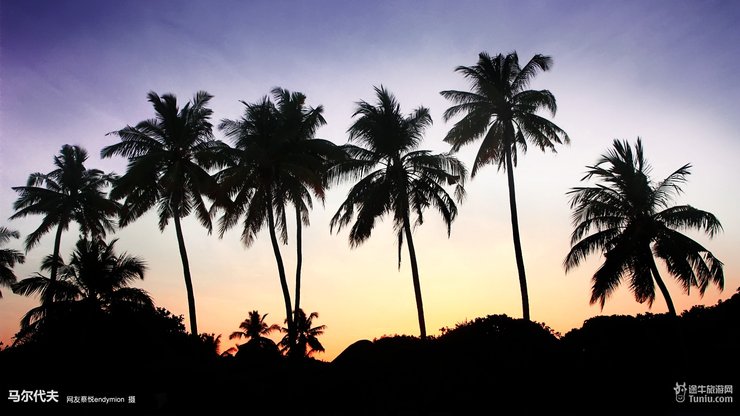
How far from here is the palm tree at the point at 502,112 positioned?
77.5 feet

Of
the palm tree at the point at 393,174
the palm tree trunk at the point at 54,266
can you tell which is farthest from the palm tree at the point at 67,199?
the palm tree at the point at 393,174

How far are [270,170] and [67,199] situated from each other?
61.6ft

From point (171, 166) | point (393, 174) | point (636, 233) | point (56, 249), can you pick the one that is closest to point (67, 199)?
point (56, 249)

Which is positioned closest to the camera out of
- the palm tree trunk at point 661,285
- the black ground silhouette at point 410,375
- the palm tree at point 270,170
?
the black ground silhouette at point 410,375

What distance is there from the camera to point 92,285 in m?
26.2

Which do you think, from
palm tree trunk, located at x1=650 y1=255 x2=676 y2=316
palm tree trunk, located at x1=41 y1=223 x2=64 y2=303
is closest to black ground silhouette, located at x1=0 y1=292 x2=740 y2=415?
palm tree trunk, located at x1=650 y1=255 x2=676 y2=316

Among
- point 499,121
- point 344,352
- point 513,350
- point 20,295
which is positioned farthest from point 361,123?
point 20,295

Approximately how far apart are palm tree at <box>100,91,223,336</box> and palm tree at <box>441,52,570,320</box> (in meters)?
14.8

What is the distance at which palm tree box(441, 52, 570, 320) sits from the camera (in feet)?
77.5

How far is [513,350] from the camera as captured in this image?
1583cm

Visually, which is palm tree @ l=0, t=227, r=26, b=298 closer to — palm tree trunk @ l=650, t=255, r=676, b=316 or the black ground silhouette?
the black ground silhouette

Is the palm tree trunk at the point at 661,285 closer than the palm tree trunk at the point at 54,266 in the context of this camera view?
Yes

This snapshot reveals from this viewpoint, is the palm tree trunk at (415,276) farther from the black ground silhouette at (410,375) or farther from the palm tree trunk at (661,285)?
the palm tree trunk at (661,285)

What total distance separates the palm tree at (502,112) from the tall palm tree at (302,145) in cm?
771
